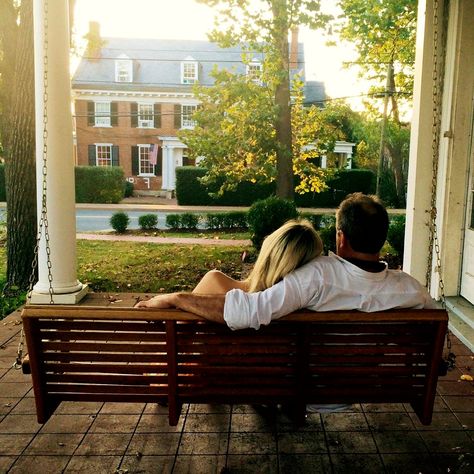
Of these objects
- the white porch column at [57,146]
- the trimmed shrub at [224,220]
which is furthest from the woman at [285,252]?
the trimmed shrub at [224,220]

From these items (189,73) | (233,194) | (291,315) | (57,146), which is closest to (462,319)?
(291,315)

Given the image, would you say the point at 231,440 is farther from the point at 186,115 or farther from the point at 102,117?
the point at 102,117

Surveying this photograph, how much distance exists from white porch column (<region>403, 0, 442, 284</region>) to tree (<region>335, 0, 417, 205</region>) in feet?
24.6

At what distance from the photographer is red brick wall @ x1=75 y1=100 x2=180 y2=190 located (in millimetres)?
33719

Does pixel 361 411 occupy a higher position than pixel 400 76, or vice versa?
pixel 400 76

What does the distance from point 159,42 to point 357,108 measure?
621 inches

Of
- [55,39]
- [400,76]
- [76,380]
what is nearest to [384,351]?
[76,380]

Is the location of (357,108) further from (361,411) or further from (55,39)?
(361,411)

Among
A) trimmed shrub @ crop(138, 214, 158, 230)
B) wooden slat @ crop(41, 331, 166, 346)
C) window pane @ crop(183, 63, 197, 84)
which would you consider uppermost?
window pane @ crop(183, 63, 197, 84)

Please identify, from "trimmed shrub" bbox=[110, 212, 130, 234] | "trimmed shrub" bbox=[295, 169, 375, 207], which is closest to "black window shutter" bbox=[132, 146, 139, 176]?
"trimmed shrub" bbox=[295, 169, 375, 207]

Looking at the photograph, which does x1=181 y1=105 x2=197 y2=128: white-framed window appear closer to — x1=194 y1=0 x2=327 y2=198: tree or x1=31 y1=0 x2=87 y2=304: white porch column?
x1=194 y1=0 x2=327 y2=198: tree

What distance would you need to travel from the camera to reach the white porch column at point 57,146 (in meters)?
5.76

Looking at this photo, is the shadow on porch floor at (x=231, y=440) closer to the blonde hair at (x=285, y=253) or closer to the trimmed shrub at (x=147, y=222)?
the blonde hair at (x=285, y=253)

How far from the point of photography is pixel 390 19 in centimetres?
1404
